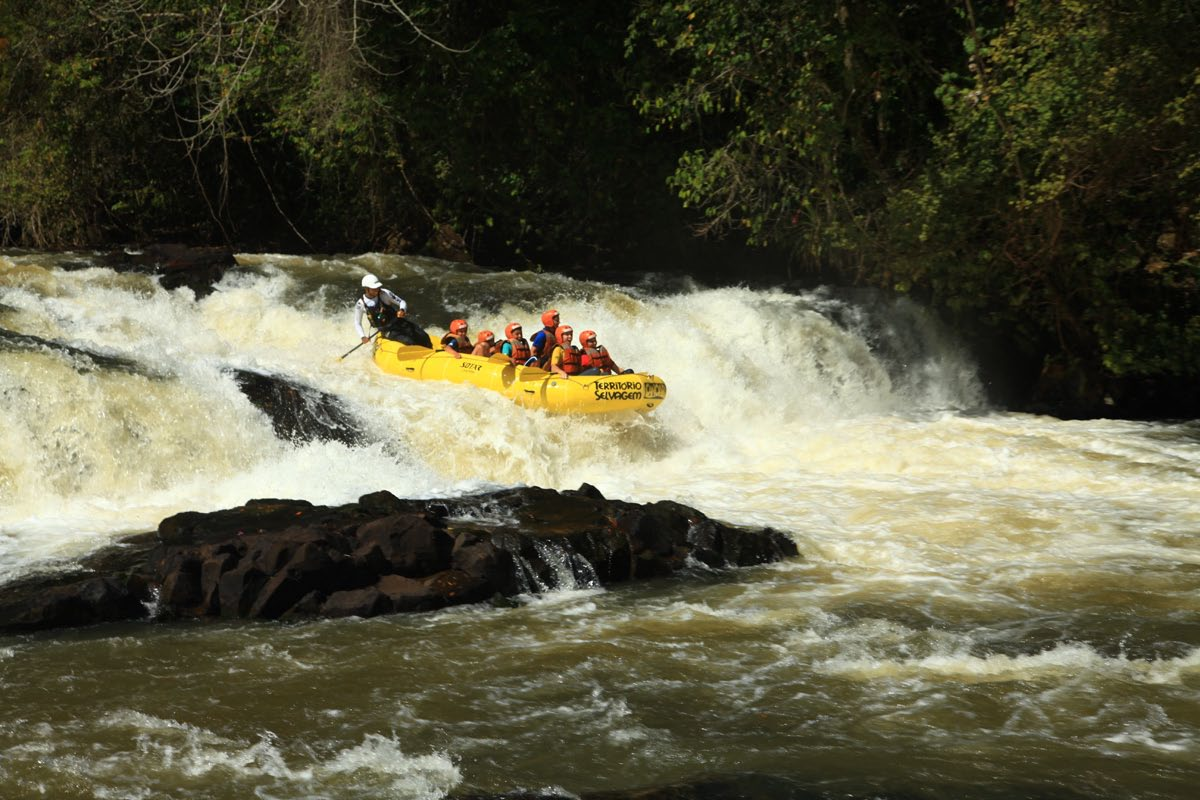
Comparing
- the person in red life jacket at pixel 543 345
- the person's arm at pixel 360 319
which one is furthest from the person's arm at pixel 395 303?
the person in red life jacket at pixel 543 345

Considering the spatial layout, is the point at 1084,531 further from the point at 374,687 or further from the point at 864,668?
the point at 374,687

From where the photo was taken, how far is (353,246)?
63.1 ft

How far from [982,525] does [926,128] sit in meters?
7.66

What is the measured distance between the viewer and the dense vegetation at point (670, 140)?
12812mm

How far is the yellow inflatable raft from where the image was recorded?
11898 mm

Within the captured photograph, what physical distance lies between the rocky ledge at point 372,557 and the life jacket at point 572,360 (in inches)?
129

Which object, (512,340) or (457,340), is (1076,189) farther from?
(457,340)

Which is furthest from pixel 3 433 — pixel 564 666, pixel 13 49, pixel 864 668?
pixel 13 49

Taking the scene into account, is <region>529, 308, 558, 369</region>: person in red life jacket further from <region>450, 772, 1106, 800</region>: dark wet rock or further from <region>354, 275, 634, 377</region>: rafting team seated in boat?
<region>450, 772, 1106, 800</region>: dark wet rock

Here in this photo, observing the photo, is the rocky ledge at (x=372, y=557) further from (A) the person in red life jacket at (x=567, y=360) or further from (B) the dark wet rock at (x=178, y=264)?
(B) the dark wet rock at (x=178, y=264)

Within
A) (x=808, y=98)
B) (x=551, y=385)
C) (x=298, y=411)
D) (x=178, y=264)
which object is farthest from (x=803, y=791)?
(x=178, y=264)

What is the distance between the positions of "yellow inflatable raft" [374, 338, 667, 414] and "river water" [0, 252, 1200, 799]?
176 mm

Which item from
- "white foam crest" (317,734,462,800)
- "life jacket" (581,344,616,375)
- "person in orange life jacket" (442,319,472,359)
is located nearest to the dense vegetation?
"person in orange life jacket" (442,319,472,359)

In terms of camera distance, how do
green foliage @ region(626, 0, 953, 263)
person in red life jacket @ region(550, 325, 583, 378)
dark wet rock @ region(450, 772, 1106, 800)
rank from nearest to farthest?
dark wet rock @ region(450, 772, 1106, 800), person in red life jacket @ region(550, 325, 583, 378), green foliage @ region(626, 0, 953, 263)
